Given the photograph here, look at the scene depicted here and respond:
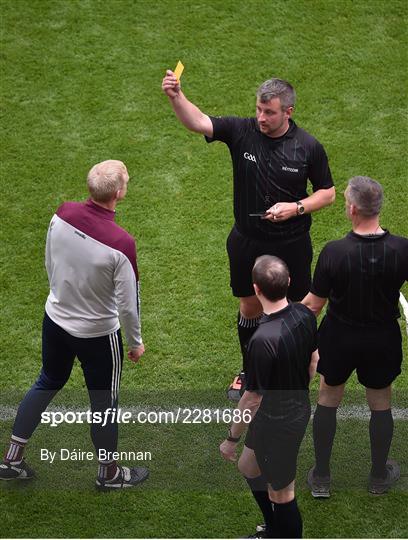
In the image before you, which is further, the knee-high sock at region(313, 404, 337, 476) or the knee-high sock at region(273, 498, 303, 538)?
the knee-high sock at region(313, 404, 337, 476)

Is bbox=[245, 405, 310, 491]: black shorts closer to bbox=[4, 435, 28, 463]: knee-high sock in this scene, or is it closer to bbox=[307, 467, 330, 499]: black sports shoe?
bbox=[307, 467, 330, 499]: black sports shoe

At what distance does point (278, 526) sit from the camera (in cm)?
535

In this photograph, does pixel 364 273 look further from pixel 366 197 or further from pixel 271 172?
pixel 271 172

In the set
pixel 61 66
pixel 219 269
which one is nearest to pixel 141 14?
pixel 61 66

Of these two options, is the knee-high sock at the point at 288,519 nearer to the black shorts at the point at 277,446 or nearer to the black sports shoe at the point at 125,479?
the black shorts at the point at 277,446

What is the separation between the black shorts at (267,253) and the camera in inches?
248

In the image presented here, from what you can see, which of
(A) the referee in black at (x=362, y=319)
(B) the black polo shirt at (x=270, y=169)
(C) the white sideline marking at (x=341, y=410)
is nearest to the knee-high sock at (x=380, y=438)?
(A) the referee in black at (x=362, y=319)

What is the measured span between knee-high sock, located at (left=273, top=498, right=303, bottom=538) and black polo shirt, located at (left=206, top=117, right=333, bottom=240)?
173 centimetres

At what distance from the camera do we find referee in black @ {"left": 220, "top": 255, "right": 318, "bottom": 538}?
493cm

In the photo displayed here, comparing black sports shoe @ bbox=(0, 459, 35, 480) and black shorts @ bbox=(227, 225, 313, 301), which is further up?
black shorts @ bbox=(227, 225, 313, 301)

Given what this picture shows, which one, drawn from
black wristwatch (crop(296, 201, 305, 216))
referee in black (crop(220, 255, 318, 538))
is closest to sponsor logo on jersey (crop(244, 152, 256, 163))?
black wristwatch (crop(296, 201, 305, 216))

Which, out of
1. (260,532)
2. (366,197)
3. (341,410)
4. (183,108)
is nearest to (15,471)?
(260,532)

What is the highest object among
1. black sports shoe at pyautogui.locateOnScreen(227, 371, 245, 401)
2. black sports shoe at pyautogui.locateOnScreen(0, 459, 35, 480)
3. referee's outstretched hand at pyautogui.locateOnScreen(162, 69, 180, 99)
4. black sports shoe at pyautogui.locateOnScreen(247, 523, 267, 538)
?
referee's outstretched hand at pyautogui.locateOnScreen(162, 69, 180, 99)

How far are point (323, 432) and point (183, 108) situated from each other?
6.82ft
